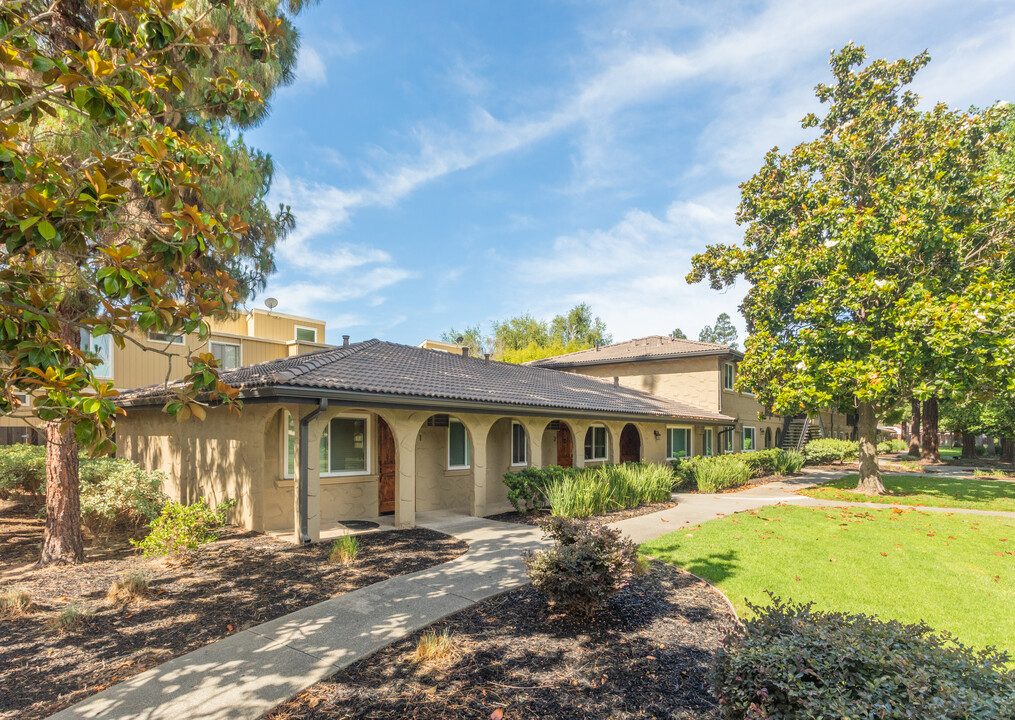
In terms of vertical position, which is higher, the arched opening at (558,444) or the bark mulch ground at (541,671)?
the arched opening at (558,444)

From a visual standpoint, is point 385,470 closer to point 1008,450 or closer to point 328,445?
point 328,445

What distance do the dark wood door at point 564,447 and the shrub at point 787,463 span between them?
11713mm

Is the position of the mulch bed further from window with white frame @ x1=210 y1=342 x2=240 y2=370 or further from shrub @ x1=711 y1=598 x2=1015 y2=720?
window with white frame @ x1=210 y1=342 x2=240 y2=370

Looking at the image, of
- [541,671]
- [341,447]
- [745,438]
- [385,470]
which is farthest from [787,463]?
[541,671]

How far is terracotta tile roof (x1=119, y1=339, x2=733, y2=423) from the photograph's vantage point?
958cm

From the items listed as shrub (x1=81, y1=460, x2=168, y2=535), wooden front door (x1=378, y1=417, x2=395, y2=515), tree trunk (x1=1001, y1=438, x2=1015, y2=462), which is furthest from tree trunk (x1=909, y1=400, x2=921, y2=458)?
shrub (x1=81, y1=460, x2=168, y2=535)

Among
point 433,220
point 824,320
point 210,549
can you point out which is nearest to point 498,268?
point 433,220

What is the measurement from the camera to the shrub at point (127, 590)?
6219mm

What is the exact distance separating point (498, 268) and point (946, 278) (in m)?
29.5

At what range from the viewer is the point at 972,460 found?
107 ft

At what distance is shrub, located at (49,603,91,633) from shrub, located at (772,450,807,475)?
25.0 m

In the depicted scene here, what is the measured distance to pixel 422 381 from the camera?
12141 millimetres

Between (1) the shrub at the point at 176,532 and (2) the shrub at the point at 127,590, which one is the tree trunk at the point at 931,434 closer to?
(1) the shrub at the point at 176,532

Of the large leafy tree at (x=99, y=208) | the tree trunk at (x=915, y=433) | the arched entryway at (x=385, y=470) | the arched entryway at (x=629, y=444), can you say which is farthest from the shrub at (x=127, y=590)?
the tree trunk at (x=915, y=433)
